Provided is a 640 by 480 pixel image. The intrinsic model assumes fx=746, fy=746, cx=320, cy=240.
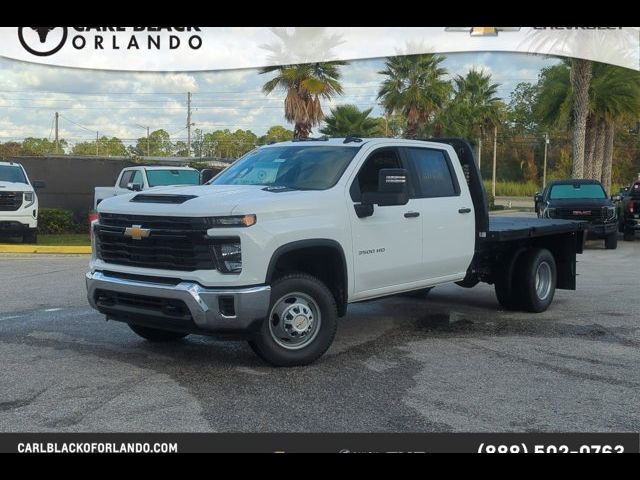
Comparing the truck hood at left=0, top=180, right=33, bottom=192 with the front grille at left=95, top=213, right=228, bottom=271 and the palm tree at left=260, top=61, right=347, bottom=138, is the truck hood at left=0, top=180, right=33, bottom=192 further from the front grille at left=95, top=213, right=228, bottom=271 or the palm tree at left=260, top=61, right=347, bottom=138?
the front grille at left=95, top=213, right=228, bottom=271

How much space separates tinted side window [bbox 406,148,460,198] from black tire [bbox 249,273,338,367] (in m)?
1.82

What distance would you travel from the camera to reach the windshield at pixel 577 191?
19594mm

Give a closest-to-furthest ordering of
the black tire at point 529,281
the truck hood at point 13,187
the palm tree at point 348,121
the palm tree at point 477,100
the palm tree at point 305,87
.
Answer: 1. the black tire at point 529,281
2. the truck hood at point 13,187
3. the palm tree at point 305,87
4. the palm tree at point 348,121
5. the palm tree at point 477,100

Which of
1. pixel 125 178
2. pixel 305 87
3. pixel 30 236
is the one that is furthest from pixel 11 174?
pixel 305 87

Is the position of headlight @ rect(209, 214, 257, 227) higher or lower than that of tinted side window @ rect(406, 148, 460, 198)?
lower

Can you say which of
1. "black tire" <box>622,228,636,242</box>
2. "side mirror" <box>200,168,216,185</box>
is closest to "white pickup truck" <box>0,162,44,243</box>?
"side mirror" <box>200,168,216,185</box>

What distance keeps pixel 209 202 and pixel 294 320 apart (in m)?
1.22

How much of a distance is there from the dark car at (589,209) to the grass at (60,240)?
471 inches

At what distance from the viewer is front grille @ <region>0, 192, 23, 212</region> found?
17875mm

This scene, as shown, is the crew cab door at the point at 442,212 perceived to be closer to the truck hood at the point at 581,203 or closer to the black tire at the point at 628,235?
the truck hood at the point at 581,203

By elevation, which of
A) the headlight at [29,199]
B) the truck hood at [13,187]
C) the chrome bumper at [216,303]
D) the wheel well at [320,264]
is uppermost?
the truck hood at [13,187]

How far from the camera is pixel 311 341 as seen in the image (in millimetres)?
6402

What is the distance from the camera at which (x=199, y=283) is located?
590 cm

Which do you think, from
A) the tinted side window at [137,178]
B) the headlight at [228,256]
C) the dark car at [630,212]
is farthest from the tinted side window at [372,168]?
the dark car at [630,212]
